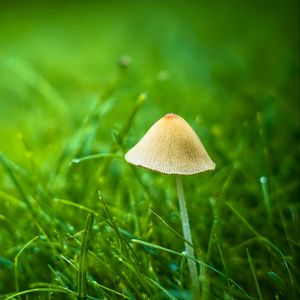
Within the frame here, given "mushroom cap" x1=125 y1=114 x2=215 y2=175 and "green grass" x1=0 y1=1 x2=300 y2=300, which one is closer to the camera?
Result: "mushroom cap" x1=125 y1=114 x2=215 y2=175

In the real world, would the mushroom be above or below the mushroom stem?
above

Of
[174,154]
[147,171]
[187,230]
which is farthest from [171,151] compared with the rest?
[147,171]

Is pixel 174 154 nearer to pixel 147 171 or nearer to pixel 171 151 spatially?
pixel 171 151

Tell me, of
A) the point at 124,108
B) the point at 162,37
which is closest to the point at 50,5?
the point at 162,37

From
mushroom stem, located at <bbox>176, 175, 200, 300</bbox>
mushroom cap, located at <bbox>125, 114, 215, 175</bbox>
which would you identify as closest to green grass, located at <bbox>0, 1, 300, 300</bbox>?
mushroom stem, located at <bbox>176, 175, 200, 300</bbox>

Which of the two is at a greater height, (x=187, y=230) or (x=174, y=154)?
(x=174, y=154)

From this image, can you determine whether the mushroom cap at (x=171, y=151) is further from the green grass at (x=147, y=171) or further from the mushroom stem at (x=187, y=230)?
the green grass at (x=147, y=171)

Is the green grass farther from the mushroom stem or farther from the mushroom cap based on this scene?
the mushroom cap
